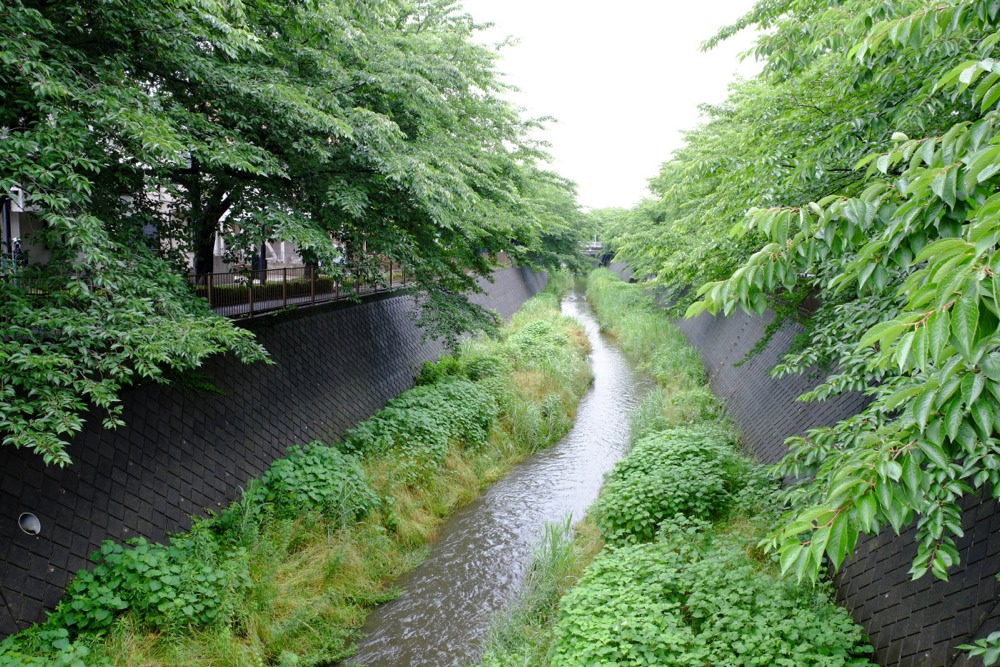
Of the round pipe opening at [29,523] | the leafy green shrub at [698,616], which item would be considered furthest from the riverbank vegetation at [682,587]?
the round pipe opening at [29,523]

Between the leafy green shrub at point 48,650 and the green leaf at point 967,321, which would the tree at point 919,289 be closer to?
the green leaf at point 967,321

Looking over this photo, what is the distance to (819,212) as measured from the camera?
223cm

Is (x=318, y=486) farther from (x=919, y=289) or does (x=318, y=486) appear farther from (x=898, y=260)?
(x=919, y=289)

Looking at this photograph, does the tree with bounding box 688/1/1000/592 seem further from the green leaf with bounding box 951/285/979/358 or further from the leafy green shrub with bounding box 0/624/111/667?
Answer: the leafy green shrub with bounding box 0/624/111/667

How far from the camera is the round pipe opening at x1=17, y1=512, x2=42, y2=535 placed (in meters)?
5.21

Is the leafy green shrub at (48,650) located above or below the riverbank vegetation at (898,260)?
below

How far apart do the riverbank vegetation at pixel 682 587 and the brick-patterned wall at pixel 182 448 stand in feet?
14.1

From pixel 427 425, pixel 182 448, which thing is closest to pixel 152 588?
pixel 182 448

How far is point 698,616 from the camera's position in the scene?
543 cm

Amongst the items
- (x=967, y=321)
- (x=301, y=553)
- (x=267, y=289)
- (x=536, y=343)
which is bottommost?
(x=301, y=553)

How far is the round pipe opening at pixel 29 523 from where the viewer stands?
5207 millimetres

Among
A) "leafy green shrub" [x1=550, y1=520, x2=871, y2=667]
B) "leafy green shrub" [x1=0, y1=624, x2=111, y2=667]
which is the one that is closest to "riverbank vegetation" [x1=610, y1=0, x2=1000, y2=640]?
"leafy green shrub" [x1=550, y1=520, x2=871, y2=667]

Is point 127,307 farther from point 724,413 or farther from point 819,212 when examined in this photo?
point 724,413

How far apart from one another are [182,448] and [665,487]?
6.58 meters
